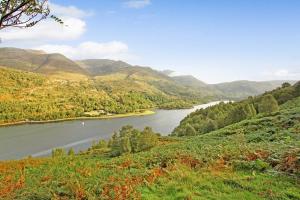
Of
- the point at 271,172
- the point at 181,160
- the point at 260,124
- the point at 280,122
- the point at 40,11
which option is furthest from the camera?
the point at 260,124

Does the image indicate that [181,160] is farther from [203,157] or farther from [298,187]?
[298,187]

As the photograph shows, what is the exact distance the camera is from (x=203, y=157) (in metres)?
19.9

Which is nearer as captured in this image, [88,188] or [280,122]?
[88,188]

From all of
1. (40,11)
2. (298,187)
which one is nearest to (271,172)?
(298,187)

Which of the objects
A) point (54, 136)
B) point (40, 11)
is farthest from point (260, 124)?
point (54, 136)

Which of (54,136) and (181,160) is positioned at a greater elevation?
(181,160)

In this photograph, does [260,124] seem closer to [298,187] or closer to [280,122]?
[280,122]

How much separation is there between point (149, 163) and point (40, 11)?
1250 cm

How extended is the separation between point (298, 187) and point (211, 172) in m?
4.07

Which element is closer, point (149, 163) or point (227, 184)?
point (227, 184)

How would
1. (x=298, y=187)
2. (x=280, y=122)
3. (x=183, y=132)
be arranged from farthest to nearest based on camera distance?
(x=183, y=132) → (x=280, y=122) → (x=298, y=187)

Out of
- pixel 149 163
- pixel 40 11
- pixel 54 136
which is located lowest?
pixel 54 136

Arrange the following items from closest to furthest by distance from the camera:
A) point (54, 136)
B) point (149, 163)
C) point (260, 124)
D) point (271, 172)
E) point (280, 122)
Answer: point (271, 172), point (149, 163), point (280, 122), point (260, 124), point (54, 136)

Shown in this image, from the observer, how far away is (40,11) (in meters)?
12.0
